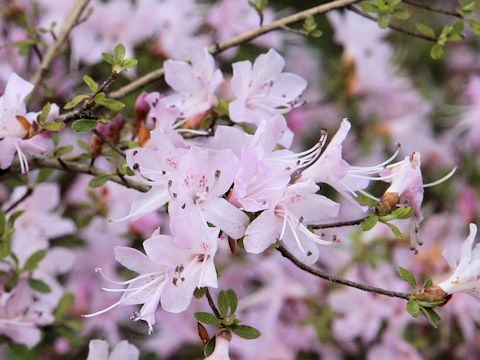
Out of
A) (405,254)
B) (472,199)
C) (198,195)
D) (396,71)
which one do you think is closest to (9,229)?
(198,195)

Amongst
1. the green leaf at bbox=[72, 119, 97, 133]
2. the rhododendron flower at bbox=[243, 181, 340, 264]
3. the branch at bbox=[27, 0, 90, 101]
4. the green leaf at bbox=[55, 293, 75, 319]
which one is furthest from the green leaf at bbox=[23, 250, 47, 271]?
the rhododendron flower at bbox=[243, 181, 340, 264]

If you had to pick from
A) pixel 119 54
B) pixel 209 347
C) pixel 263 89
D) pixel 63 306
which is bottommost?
pixel 63 306

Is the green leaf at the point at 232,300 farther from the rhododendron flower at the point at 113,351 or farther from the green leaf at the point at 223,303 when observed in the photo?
the rhododendron flower at the point at 113,351

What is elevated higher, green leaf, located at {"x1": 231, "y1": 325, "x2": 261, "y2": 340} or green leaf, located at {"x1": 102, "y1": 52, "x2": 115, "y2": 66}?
green leaf, located at {"x1": 102, "y1": 52, "x2": 115, "y2": 66}

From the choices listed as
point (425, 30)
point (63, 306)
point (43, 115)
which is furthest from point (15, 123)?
point (425, 30)

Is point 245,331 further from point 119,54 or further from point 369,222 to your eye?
point 119,54

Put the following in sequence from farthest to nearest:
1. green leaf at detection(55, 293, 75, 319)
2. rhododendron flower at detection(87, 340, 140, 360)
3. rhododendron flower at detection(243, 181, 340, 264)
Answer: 1. green leaf at detection(55, 293, 75, 319)
2. rhododendron flower at detection(87, 340, 140, 360)
3. rhododendron flower at detection(243, 181, 340, 264)

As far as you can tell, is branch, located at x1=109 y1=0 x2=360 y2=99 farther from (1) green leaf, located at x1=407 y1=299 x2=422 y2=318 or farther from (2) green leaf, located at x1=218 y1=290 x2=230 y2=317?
(1) green leaf, located at x1=407 y1=299 x2=422 y2=318

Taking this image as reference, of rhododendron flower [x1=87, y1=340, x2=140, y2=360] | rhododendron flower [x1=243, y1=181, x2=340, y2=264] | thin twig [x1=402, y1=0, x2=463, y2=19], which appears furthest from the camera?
thin twig [x1=402, y1=0, x2=463, y2=19]
